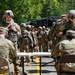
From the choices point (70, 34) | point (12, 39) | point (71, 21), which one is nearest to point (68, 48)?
point (70, 34)

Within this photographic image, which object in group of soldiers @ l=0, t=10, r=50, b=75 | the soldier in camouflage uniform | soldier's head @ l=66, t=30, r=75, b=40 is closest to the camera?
group of soldiers @ l=0, t=10, r=50, b=75

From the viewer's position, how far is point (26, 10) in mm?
38500

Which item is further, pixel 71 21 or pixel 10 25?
pixel 10 25

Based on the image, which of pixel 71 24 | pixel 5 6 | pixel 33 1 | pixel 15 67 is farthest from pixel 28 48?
pixel 33 1

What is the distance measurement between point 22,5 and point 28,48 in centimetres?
1878

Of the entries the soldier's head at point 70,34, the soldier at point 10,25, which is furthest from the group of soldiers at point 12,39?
the soldier's head at point 70,34

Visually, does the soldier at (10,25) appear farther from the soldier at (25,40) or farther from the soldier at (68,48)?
the soldier at (25,40)

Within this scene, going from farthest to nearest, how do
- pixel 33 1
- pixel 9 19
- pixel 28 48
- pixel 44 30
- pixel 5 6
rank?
pixel 33 1 < pixel 5 6 < pixel 44 30 < pixel 28 48 < pixel 9 19

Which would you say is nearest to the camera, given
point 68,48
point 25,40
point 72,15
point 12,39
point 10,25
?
point 68,48

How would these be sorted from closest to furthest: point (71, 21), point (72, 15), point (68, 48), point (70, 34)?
point (68, 48)
point (70, 34)
point (72, 15)
point (71, 21)

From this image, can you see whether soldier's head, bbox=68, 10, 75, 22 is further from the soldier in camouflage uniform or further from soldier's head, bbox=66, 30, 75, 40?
soldier's head, bbox=66, 30, 75, 40

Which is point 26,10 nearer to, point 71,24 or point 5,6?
point 5,6

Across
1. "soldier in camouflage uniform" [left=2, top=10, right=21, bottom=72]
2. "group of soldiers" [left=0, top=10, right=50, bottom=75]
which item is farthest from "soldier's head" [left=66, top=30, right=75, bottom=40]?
"soldier in camouflage uniform" [left=2, top=10, right=21, bottom=72]

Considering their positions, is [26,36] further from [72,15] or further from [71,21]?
[72,15]
